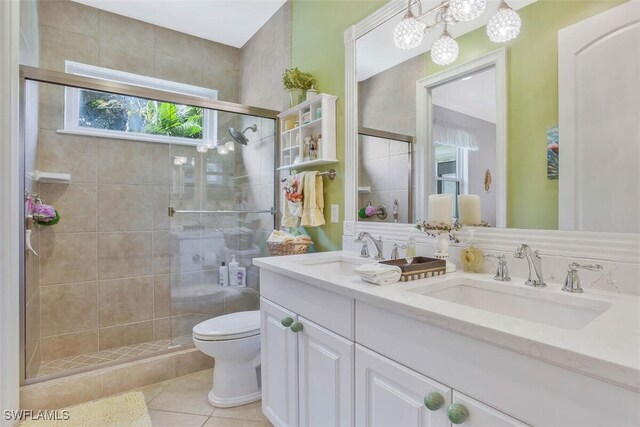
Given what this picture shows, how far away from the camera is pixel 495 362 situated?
68cm

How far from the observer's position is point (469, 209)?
1.28m

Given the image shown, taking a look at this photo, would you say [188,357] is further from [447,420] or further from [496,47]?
[496,47]

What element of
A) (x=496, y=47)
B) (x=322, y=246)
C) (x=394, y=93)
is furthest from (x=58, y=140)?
(x=496, y=47)

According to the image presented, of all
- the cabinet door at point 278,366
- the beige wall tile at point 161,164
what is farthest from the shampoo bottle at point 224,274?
the cabinet door at point 278,366

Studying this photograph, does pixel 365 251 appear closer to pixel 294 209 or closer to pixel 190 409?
pixel 294 209

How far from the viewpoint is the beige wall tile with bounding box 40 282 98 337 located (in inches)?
92.0

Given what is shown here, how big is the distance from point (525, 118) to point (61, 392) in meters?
2.62

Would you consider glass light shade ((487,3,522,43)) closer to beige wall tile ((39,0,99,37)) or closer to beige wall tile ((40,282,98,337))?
beige wall tile ((39,0,99,37))

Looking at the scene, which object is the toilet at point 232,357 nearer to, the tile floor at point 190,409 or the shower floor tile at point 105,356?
the tile floor at point 190,409

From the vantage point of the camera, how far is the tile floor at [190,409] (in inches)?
67.2

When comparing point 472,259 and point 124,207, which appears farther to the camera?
point 124,207

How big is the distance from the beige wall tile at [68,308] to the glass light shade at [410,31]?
2.67 meters

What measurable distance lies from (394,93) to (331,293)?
106 centimetres

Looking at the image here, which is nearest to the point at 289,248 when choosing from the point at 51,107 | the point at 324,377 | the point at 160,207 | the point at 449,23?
the point at 324,377
